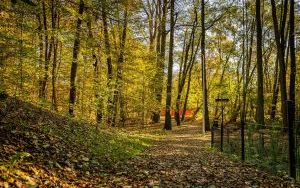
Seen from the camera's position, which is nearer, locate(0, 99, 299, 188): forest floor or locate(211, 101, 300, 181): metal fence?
locate(0, 99, 299, 188): forest floor

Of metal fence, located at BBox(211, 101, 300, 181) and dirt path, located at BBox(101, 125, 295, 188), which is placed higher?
metal fence, located at BBox(211, 101, 300, 181)

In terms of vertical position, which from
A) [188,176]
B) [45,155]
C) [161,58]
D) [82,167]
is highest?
[161,58]

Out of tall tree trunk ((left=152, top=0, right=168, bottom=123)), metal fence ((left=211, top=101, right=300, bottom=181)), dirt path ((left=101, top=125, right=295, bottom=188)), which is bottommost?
dirt path ((left=101, top=125, right=295, bottom=188))

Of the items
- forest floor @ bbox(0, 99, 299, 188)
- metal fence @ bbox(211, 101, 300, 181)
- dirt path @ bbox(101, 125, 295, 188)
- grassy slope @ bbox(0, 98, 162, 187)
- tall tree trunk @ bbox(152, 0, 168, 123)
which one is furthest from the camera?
tall tree trunk @ bbox(152, 0, 168, 123)

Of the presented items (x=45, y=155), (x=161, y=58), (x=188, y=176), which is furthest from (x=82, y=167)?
(x=161, y=58)

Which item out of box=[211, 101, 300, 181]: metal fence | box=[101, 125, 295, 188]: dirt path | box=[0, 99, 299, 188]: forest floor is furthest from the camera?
box=[211, 101, 300, 181]: metal fence

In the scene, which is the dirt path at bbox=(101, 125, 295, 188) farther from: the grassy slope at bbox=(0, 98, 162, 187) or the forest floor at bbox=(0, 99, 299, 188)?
the grassy slope at bbox=(0, 98, 162, 187)

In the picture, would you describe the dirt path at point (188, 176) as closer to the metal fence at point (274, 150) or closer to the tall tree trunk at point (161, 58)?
the metal fence at point (274, 150)

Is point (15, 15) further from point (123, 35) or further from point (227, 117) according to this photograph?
point (227, 117)

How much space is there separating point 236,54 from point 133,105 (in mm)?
16407

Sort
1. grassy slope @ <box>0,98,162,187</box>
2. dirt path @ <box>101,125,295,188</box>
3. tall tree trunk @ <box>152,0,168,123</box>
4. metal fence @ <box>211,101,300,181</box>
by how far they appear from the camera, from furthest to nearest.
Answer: tall tree trunk @ <box>152,0,168,123</box>
metal fence @ <box>211,101,300,181</box>
dirt path @ <box>101,125,295,188</box>
grassy slope @ <box>0,98,162,187</box>

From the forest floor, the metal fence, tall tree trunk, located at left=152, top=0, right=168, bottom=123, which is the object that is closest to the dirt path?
the forest floor

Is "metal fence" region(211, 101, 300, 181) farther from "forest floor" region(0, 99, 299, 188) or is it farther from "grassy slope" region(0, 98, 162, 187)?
"grassy slope" region(0, 98, 162, 187)

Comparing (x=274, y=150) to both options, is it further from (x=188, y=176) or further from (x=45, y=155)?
(x=45, y=155)
